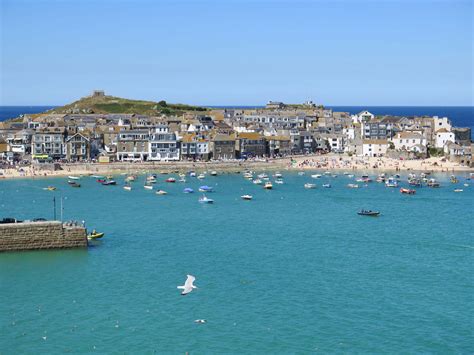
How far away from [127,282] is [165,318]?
17.7 ft

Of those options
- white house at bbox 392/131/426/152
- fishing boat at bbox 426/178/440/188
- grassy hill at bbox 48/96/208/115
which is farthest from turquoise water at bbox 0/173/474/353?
grassy hill at bbox 48/96/208/115

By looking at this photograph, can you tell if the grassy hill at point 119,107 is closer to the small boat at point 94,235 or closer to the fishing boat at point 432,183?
the fishing boat at point 432,183

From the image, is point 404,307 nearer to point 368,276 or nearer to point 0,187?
point 368,276

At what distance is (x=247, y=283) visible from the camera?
1319 inches

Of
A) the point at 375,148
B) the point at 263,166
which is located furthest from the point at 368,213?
the point at 375,148

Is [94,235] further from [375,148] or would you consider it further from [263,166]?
[375,148]

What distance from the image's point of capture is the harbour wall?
3762cm

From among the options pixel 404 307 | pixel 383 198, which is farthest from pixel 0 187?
pixel 404 307

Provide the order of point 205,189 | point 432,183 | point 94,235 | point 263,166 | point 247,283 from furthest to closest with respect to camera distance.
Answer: point 263,166
point 432,183
point 205,189
point 94,235
point 247,283

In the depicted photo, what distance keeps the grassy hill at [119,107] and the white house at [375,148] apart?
3880 centimetres

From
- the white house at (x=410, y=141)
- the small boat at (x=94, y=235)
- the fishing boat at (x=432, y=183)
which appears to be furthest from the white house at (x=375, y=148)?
the small boat at (x=94, y=235)

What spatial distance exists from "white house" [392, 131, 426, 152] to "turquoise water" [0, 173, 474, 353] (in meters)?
43.3

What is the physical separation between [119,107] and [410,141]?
5317 centimetres

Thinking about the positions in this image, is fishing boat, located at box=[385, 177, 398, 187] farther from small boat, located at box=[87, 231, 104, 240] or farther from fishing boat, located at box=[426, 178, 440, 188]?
small boat, located at box=[87, 231, 104, 240]
